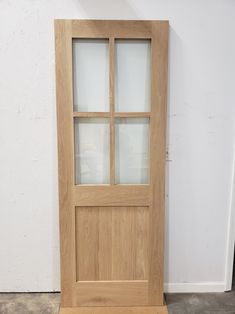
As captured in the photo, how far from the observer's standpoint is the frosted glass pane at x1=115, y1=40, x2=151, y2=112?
5.86 ft

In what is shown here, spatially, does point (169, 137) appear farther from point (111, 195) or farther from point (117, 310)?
point (117, 310)

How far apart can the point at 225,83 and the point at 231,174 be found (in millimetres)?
623

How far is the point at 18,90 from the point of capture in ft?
5.98

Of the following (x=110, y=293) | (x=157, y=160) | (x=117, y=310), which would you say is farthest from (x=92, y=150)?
(x=117, y=310)

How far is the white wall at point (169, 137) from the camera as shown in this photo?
1766 mm

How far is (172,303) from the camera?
1.96 metres

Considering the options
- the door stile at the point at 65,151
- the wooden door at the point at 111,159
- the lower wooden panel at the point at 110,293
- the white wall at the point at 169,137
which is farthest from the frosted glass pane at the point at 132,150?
the lower wooden panel at the point at 110,293

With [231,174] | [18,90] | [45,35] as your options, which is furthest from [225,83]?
[18,90]

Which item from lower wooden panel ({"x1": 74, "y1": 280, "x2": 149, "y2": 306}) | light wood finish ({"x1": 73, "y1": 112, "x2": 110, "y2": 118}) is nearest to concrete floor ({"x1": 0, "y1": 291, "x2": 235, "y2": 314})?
lower wooden panel ({"x1": 74, "y1": 280, "x2": 149, "y2": 306})

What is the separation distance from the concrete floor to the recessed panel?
281mm

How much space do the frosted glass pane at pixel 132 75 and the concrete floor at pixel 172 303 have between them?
4.49ft

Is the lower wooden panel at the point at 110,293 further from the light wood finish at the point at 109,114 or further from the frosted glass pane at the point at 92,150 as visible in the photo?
the light wood finish at the point at 109,114

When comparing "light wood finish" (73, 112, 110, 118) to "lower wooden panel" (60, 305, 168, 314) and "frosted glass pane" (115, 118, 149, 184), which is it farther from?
"lower wooden panel" (60, 305, 168, 314)

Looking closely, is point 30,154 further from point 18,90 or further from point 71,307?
point 71,307
